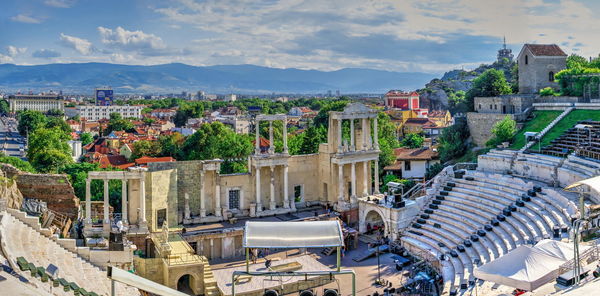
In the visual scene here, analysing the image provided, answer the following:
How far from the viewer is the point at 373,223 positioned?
34.2 meters

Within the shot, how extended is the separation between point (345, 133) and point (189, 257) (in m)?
27.4

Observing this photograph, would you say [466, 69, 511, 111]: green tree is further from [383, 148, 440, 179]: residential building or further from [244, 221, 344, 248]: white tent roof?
[244, 221, 344, 248]: white tent roof

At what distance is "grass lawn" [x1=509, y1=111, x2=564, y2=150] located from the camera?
3678 centimetres

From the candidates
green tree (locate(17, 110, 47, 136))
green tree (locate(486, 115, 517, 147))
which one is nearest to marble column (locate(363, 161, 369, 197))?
green tree (locate(486, 115, 517, 147))

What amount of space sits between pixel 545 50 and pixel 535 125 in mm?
13711

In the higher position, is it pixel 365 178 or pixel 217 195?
pixel 365 178

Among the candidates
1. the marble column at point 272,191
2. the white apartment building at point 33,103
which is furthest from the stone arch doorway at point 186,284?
the white apartment building at point 33,103

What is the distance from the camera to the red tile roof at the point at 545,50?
159 ft

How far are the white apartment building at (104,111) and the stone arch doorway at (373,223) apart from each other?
143 metres

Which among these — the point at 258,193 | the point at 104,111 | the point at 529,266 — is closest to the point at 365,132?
the point at 258,193

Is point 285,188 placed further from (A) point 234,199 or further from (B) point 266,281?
(B) point 266,281

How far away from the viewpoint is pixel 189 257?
25.9 metres

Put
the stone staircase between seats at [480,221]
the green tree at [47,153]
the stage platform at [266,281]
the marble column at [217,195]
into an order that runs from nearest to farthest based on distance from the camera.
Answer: the stone staircase between seats at [480,221] < the stage platform at [266,281] < the marble column at [217,195] < the green tree at [47,153]

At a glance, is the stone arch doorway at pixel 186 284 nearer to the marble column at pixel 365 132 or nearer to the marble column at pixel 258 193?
the marble column at pixel 258 193
